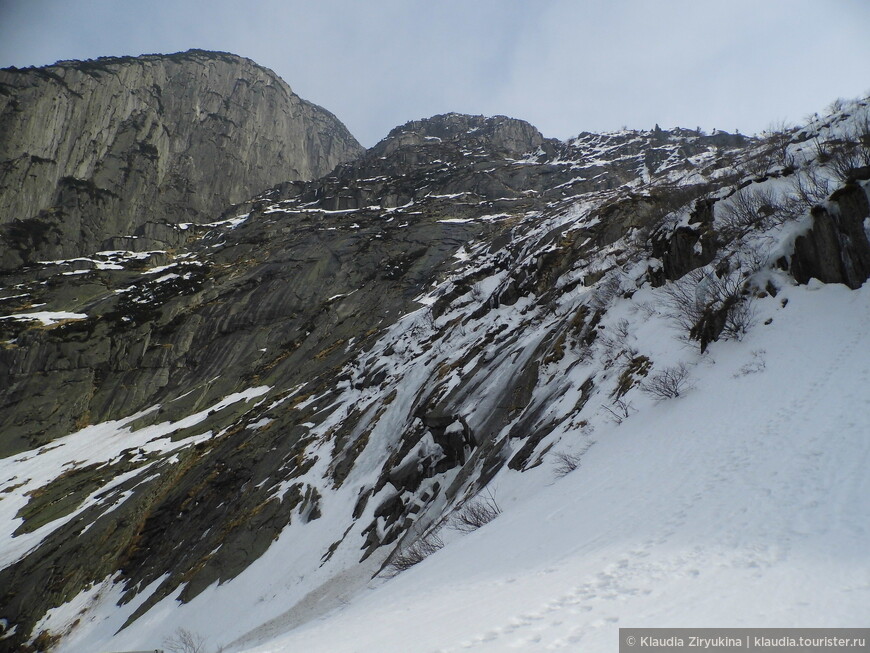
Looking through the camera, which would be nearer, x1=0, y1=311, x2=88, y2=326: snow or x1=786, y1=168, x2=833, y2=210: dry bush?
x1=786, y1=168, x2=833, y2=210: dry bush

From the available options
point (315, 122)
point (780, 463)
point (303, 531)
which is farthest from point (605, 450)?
point (315, 122)

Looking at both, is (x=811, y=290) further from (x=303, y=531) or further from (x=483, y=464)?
(x=303, y=531)

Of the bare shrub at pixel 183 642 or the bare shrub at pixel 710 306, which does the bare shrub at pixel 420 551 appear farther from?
the bare shrub at pixel 183 642

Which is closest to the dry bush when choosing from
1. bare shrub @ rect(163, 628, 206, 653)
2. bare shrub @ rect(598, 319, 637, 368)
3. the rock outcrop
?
the rock outcrop

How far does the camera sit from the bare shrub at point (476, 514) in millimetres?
9565

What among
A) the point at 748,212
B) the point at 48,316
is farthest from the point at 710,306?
Result: the point at 48,316

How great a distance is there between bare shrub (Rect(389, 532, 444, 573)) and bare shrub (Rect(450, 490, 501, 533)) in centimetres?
57

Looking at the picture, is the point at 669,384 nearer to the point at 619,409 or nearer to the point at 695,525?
the point at 619,409

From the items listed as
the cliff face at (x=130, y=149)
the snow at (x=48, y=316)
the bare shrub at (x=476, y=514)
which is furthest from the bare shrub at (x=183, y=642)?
the cliff face at (x=130, y=149)

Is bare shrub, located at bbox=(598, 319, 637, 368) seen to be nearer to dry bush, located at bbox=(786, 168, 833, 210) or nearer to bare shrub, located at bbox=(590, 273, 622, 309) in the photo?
bare shrub, located at bbox=(590, 273, 622, 309)

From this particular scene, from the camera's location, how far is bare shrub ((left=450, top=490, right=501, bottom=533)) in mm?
9565

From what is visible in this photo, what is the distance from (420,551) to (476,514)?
1867 millimetres

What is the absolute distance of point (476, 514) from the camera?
9.88 meters

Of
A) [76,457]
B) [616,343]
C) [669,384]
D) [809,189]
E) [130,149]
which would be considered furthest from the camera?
[130,149]
